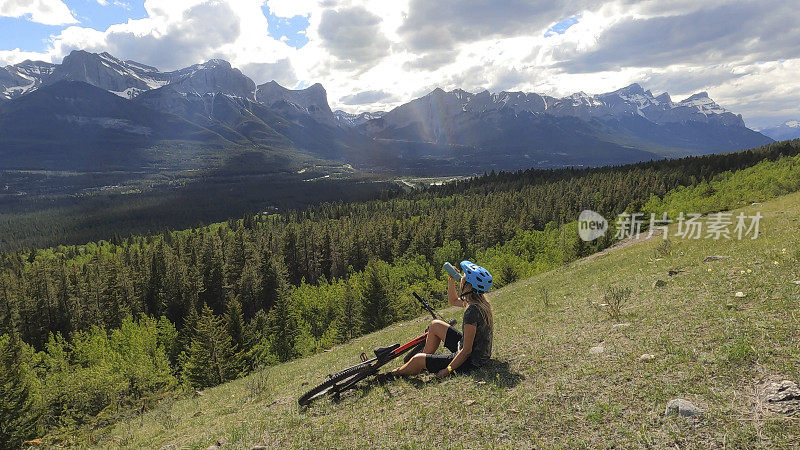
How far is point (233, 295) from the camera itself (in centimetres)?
7519

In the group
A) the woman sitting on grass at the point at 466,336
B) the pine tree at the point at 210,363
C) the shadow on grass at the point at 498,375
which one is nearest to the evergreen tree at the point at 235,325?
the pine tree at the point at 210,363

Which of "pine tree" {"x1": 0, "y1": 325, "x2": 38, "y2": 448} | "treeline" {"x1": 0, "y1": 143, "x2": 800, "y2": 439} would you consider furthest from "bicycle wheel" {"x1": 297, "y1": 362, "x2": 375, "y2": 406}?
"pine tree" {"x1": 0, "y1": 325, "x2": 38, "y2": 448}

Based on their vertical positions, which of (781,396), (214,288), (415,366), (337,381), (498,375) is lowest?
(214,288)

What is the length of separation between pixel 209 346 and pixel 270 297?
45.8m

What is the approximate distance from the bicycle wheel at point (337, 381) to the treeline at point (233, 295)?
15060 mm

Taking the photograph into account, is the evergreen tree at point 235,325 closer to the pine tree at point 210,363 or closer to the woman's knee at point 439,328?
the pine tree at point 210,363

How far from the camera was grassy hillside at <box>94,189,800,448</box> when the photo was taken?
22.5 ft

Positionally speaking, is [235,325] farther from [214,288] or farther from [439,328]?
[439,328]

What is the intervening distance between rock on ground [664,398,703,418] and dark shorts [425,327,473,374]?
15.5 ft

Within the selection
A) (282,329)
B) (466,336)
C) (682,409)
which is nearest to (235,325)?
(282,329)

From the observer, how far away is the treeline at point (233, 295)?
35312 mm

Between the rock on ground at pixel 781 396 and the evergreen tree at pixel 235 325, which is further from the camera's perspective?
the evergreen tree at pixel 235 325

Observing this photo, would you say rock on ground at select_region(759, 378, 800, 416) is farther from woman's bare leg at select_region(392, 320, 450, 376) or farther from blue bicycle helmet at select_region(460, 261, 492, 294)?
woman's bare leg at select_region(392, 320, 450, 376)

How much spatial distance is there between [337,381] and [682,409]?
8.07 metres
